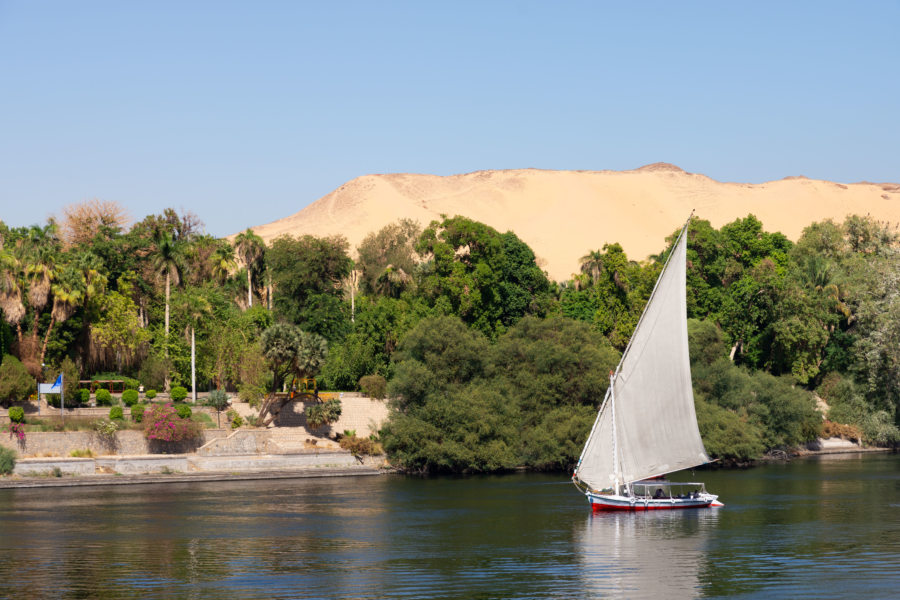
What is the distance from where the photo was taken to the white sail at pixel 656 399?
46688 millimetres

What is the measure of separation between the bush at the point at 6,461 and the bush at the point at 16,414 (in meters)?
1.97

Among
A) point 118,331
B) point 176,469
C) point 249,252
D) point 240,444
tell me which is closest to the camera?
point 176,469

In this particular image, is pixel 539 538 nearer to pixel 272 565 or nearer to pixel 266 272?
pixel 272 565

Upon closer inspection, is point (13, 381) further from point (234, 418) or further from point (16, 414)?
point (234, 418)

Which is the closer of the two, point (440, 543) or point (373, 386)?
point (440, 543)

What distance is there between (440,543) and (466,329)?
33730mm

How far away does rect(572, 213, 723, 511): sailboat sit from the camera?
4669 centimetres

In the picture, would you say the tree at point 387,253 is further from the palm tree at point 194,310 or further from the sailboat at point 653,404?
the sailboat at point 653,404

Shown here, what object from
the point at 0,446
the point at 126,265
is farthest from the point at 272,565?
the point at 126,265

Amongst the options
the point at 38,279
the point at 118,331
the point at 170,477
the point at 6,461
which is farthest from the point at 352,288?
the point at 6,461

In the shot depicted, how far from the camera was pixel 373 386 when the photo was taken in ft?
256

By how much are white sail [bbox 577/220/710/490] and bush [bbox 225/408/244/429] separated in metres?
30.7

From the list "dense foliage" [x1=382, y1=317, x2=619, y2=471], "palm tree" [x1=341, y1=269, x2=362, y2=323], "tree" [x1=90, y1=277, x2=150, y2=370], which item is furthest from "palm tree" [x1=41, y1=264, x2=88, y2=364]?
"palm tree" [x1=341, y1=269, x2=362, y2=323]

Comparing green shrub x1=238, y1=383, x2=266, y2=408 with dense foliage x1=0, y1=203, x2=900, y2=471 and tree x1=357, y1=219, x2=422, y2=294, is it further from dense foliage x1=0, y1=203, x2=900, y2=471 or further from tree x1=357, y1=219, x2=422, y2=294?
tree x1=357, y1=219, x2=422, y2=294
